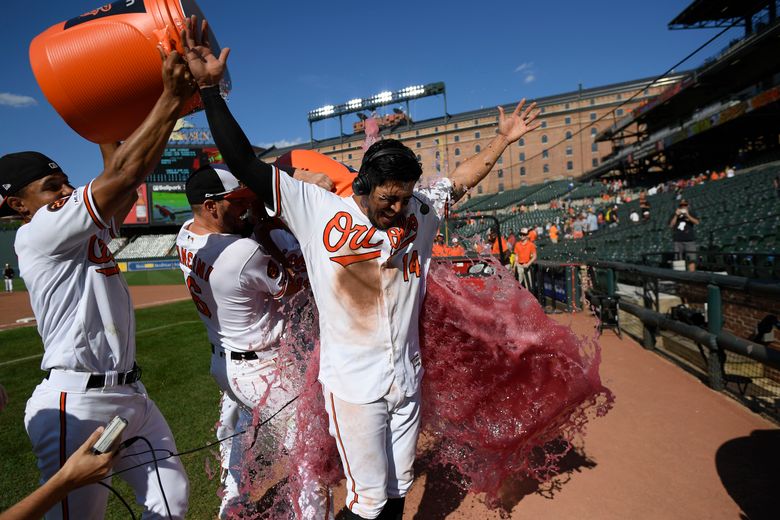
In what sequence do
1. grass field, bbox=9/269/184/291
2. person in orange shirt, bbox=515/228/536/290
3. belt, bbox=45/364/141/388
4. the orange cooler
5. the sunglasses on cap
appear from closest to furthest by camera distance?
the orange cooler, belt, bbox=45/364/141/388, the sunglasses on cap, person in orange shirt, bbox=515/228/536/290, grass field, bbox=9/269/184/291

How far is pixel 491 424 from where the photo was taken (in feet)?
8.33

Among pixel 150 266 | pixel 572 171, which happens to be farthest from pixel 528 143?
pixel 150 266

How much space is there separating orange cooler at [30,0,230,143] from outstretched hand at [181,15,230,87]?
44 mm

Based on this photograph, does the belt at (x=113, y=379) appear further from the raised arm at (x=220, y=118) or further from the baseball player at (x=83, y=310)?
the raised arm at (x=220, y=118)

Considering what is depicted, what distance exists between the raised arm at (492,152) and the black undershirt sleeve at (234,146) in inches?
41.8

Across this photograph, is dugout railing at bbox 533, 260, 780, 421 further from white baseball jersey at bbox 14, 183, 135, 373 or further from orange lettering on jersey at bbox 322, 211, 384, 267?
white baseball jersey at bbox 14, 183, 135, 373

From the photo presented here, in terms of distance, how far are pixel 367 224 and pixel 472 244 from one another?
1.07 metres

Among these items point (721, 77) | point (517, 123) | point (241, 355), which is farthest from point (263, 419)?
point (721, 77)

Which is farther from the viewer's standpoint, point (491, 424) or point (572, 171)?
point (572, 171)

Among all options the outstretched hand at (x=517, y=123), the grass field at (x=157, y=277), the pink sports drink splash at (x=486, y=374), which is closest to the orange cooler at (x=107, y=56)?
the pink sports drink splash at (x=486, y=374)

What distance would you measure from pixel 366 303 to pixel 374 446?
59 cm

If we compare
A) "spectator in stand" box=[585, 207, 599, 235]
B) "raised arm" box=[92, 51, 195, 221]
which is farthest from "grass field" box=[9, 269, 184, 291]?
"raised arm" box=[92, 51, 195, 221]

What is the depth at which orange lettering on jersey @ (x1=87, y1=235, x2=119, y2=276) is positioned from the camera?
1945 millimetres

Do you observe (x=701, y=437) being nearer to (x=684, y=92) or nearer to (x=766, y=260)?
(x=766, y=260)
